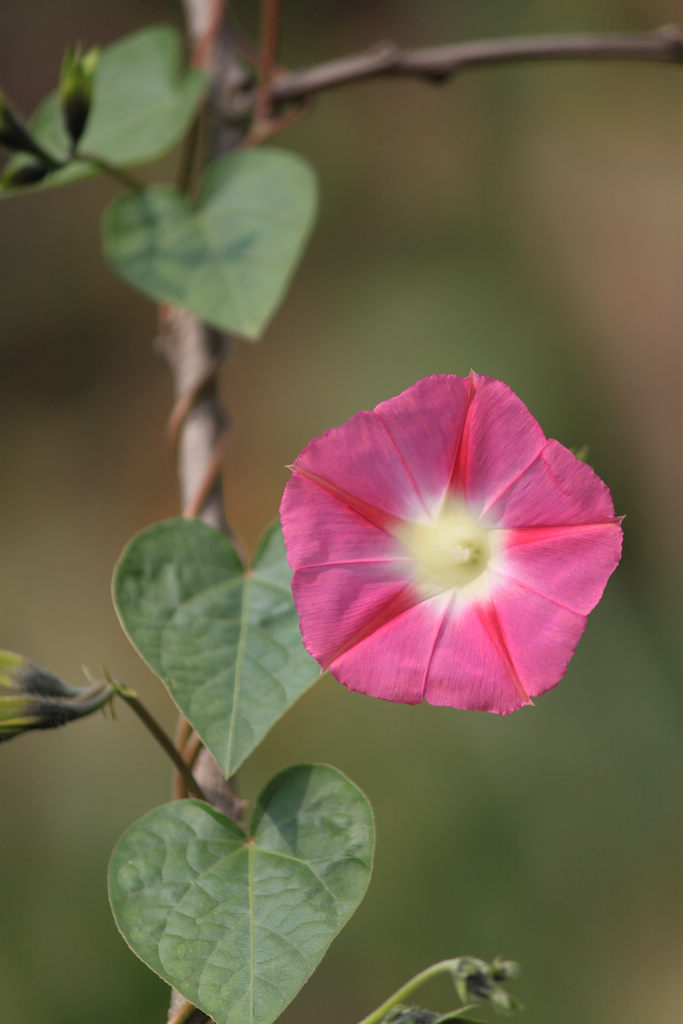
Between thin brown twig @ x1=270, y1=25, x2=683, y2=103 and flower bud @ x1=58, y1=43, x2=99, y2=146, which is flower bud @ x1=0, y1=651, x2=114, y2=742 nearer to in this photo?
flower bud @ x1=58, y1=43, x2=99, y2=146

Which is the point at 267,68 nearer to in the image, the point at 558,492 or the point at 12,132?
the point at 12,132

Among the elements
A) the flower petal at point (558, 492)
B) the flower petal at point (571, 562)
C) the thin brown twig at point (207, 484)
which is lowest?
the flower petal at point (571, 562)

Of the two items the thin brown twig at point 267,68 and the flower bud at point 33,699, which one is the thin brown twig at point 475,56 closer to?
the thin brown twig at point 267,68

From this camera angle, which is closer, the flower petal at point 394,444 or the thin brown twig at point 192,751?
the flower petal at point 394,444

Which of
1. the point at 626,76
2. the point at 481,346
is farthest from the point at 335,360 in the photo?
the point at 626,76

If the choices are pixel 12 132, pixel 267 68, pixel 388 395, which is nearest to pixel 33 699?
pixel 12 132

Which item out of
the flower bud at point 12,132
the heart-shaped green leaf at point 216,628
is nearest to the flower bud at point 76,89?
the flower bud at point 12,132

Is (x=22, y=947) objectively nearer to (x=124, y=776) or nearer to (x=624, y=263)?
(x=124, y=776)
